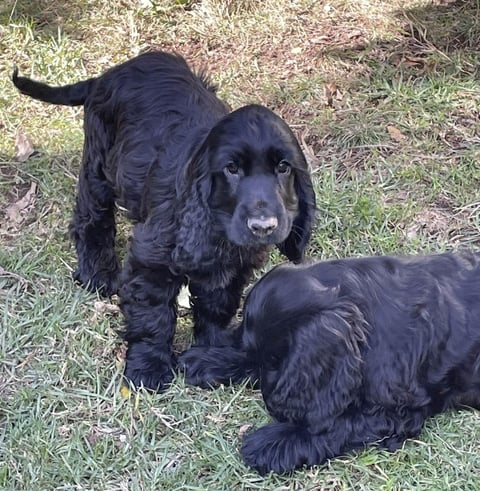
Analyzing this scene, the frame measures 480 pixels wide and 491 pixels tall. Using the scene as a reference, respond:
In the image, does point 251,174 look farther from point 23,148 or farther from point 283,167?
point 23,148

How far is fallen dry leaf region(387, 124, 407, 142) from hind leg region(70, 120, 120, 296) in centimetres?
164

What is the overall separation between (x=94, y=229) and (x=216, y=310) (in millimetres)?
807

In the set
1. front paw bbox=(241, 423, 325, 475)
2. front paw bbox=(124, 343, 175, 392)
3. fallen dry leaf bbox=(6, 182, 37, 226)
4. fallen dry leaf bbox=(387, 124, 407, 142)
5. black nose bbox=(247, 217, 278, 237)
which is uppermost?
black nose bbox=(247, 217, 278, 237)

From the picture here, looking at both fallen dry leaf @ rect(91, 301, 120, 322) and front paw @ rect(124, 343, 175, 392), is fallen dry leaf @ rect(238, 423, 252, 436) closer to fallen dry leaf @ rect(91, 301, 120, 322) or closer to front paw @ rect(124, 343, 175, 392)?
front paw @ rect(124, 343, 175, 392)

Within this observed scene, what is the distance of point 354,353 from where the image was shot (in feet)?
9.77

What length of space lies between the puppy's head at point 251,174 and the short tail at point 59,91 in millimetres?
1052

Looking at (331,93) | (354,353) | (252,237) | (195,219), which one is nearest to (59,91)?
(195,219)

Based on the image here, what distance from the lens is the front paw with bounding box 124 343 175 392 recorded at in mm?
3480

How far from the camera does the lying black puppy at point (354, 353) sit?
2969 mm

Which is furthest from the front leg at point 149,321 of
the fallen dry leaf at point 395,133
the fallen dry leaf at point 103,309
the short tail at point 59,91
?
the fallen dry leaf at point 395,133

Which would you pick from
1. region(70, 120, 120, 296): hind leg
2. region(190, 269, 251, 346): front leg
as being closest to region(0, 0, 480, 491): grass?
region(70, 120, 120, 296): hind leg

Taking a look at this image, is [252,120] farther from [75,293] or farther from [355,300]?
[75,293]

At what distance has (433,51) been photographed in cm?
533

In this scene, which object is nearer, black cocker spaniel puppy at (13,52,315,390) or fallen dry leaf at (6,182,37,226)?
black cocker spaniel puppy at (13,52,315,390)
